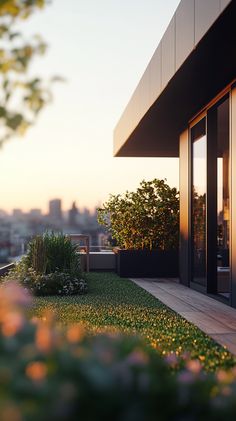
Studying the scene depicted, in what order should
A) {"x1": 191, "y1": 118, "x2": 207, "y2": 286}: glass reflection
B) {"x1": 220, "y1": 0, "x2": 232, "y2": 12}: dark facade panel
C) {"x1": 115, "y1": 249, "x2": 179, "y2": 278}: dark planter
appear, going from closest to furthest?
{"x1": 220, "y1": 0, "x2": 232, "y2": 12}: dark facade panel
{"x1": 191, "y1": 118, "x2": 207, "y2": 286}: glass reflection
{"x1": 115, "y1": 249, "x2": 179, "y2": 278}: dark planter

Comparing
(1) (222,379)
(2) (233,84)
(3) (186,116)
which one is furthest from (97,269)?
(1) (222,379)

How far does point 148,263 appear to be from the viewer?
12.0m

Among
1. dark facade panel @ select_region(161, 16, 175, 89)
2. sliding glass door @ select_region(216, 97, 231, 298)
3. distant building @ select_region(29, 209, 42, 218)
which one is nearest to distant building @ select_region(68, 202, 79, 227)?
distant building @ select_region(29, 209, 42, 218)

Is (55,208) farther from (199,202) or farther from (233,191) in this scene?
(233,191)

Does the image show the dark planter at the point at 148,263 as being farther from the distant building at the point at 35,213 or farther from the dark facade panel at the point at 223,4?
the dark facade panel at the point at 223,4

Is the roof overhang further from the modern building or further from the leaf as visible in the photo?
the leaf

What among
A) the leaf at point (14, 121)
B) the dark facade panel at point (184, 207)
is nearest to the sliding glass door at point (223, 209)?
the dark facade panel at point (184, 207)

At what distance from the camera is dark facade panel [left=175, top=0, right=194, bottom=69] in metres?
5.96

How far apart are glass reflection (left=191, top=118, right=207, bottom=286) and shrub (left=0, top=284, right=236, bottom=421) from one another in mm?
7413

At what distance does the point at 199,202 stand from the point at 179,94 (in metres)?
2.15

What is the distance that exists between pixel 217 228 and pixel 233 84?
2.33 metres

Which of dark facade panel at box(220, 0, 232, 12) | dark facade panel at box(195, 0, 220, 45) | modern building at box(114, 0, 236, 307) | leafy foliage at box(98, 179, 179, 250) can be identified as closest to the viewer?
dark facade panel at box(220, 0, 232, 12)

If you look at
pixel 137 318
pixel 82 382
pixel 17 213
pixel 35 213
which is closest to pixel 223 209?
pixel 137 318

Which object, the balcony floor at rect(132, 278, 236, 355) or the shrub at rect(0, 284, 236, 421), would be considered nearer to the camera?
the shrub at rect(0, 284, 236, 421)
